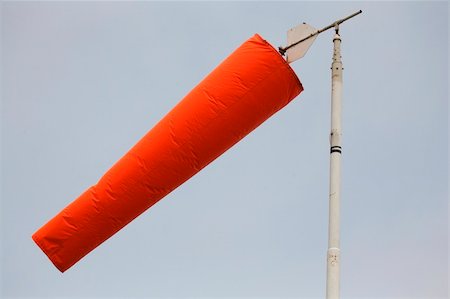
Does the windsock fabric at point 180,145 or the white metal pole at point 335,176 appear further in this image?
the windsock fabric at point 180,145

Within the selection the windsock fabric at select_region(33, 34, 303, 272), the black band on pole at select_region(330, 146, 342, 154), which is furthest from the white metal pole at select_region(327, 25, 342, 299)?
the windsock fabric at select_region(33, 34, 303, 272)

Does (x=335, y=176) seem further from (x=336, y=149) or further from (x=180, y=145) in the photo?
(x=180, y=145)

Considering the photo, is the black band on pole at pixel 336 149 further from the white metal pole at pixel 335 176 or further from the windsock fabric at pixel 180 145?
the windsock fabric at pixel 180 145

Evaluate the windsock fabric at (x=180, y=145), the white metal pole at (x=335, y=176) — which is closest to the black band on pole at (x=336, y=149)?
the white metal pole at (x=335, y=176)

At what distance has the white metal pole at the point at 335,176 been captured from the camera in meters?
4.98

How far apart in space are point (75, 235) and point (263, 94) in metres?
2.11

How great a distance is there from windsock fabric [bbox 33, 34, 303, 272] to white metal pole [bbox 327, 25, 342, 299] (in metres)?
0.32

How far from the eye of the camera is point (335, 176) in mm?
5191

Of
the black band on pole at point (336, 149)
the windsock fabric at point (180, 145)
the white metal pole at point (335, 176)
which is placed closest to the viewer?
the white metal pole at point (335, 176)

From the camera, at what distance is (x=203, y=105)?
219 inches

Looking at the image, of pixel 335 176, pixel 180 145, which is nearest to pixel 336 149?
pixel 335 176

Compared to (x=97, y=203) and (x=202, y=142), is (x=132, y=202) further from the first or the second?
(x=202, y=142)

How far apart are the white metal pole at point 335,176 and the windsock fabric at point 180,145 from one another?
0.32 metres

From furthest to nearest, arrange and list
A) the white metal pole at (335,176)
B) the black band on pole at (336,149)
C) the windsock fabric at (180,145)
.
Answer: the windsock fabric at (180,145) < the black band on pole at (336,149) < the white metal pole at (335,176)
